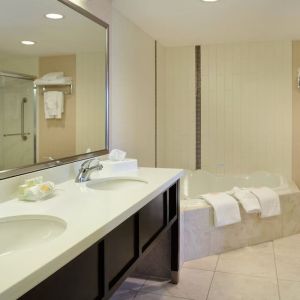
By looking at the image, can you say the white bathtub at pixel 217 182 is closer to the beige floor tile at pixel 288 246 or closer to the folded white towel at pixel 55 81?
the beige floor tile at pixel 288 246

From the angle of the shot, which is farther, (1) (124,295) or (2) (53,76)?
(1) (124,295)

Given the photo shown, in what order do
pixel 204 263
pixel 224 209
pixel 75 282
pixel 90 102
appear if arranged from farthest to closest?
pixel 224 209, pixel 204 263, pixel 90 102, pixel 75 282

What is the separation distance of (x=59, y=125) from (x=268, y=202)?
2.05 meters

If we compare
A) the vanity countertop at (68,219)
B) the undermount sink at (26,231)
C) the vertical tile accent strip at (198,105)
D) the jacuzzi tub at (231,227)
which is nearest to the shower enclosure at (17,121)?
the vanity countertop at (68,219)

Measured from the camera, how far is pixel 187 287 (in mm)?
2447

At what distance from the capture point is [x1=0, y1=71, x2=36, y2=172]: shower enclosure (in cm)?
161

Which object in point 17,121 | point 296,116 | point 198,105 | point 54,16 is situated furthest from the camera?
point 198,105

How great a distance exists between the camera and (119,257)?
57.5 inches

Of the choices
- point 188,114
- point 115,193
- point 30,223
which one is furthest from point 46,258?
point 188,114

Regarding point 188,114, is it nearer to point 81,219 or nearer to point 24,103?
point 24,103

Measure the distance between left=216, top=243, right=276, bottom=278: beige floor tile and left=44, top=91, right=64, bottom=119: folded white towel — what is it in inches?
67.2

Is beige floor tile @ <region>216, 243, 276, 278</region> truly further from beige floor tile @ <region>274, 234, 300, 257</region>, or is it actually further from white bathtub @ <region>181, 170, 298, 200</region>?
white bathtub @ <region>181, 170, 298, 200</region>

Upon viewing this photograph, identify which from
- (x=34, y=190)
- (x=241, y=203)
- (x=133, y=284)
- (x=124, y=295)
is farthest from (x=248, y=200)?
(x=34, y=190)

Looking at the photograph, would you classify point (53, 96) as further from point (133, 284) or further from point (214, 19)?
point (214, 19)
